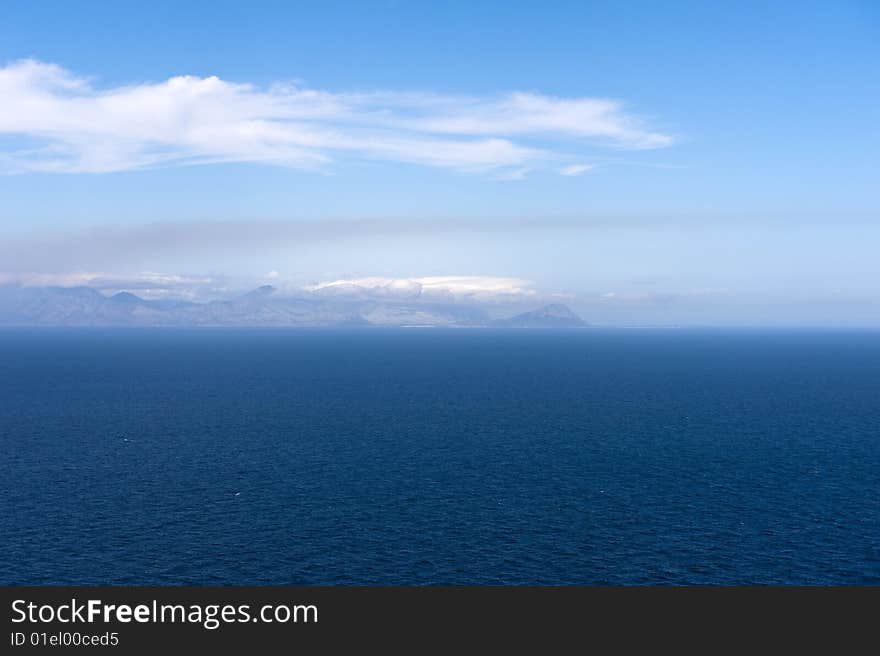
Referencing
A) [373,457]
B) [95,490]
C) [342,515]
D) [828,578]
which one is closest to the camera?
[828,578]

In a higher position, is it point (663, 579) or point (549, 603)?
point (549, 603)

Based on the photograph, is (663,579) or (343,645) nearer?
(343,645)

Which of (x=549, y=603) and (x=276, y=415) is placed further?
(x=276, y=415)

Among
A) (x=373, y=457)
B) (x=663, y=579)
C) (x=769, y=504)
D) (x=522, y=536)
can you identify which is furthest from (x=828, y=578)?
(x=373, y=457)

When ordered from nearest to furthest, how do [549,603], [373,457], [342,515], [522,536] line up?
[549,603], [522,536], [342,515], [373,457]

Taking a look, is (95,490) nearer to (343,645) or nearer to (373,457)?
A: (373,457)

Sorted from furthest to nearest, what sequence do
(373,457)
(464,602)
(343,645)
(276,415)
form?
(276,415) < (373,457) < (464,602) < (343,645)

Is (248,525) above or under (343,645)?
under

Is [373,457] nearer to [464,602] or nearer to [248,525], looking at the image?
[248,525]

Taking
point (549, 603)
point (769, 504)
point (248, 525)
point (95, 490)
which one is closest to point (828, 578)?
point (769, 504)
